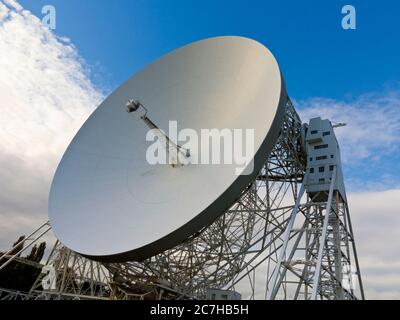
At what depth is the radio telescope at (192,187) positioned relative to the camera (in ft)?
41.8

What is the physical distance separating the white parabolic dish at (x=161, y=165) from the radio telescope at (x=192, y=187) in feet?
0.17

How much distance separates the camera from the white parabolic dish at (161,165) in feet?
40.2

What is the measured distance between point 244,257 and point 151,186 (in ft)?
21.7

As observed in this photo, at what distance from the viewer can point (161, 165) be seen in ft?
51.4

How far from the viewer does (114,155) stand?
54.9 ft

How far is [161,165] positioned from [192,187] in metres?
2.60

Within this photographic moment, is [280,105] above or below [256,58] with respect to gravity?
below

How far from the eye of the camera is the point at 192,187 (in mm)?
13555

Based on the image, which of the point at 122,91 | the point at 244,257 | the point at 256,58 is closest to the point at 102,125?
the point at 122,91

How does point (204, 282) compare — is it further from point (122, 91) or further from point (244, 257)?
point (122, 91)

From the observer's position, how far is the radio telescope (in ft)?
41.8

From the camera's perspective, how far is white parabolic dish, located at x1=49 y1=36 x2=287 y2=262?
12250 millimetres

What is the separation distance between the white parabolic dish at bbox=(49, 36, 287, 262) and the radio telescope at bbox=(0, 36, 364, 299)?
0.05 metres
